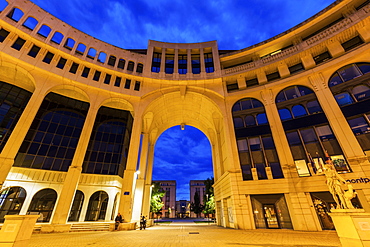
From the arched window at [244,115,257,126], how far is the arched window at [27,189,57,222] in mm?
28290

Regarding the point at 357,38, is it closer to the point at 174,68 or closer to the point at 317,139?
the point at 317,139

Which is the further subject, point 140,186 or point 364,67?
point 140,186

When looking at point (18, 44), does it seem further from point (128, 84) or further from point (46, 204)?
point (46, 204)

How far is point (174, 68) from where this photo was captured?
2777 cm

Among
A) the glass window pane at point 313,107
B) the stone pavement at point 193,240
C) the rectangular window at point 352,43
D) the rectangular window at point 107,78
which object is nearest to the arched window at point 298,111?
the glass window pane at point 313,107

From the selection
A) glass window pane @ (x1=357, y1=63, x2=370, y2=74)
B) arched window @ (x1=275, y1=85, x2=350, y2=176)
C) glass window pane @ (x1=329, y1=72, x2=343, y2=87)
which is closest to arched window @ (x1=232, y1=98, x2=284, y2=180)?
arched window @ (x1=275, y1=85, x2=350, y2=176)

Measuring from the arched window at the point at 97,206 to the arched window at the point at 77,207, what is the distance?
1.13 m

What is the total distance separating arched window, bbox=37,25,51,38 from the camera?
71.0 feet

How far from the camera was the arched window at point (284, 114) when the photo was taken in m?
20.3

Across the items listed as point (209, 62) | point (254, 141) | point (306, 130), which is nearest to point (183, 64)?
point (209, 62)

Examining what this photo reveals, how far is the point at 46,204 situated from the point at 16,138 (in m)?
10.1

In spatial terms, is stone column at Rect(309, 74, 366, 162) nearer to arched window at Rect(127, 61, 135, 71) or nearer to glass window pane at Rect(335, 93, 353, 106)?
glass window pane at Rect(335, 93, 353, 106)

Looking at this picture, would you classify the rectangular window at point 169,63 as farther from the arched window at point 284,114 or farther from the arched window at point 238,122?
the arched window at point 284,114

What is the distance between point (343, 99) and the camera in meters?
17.9
